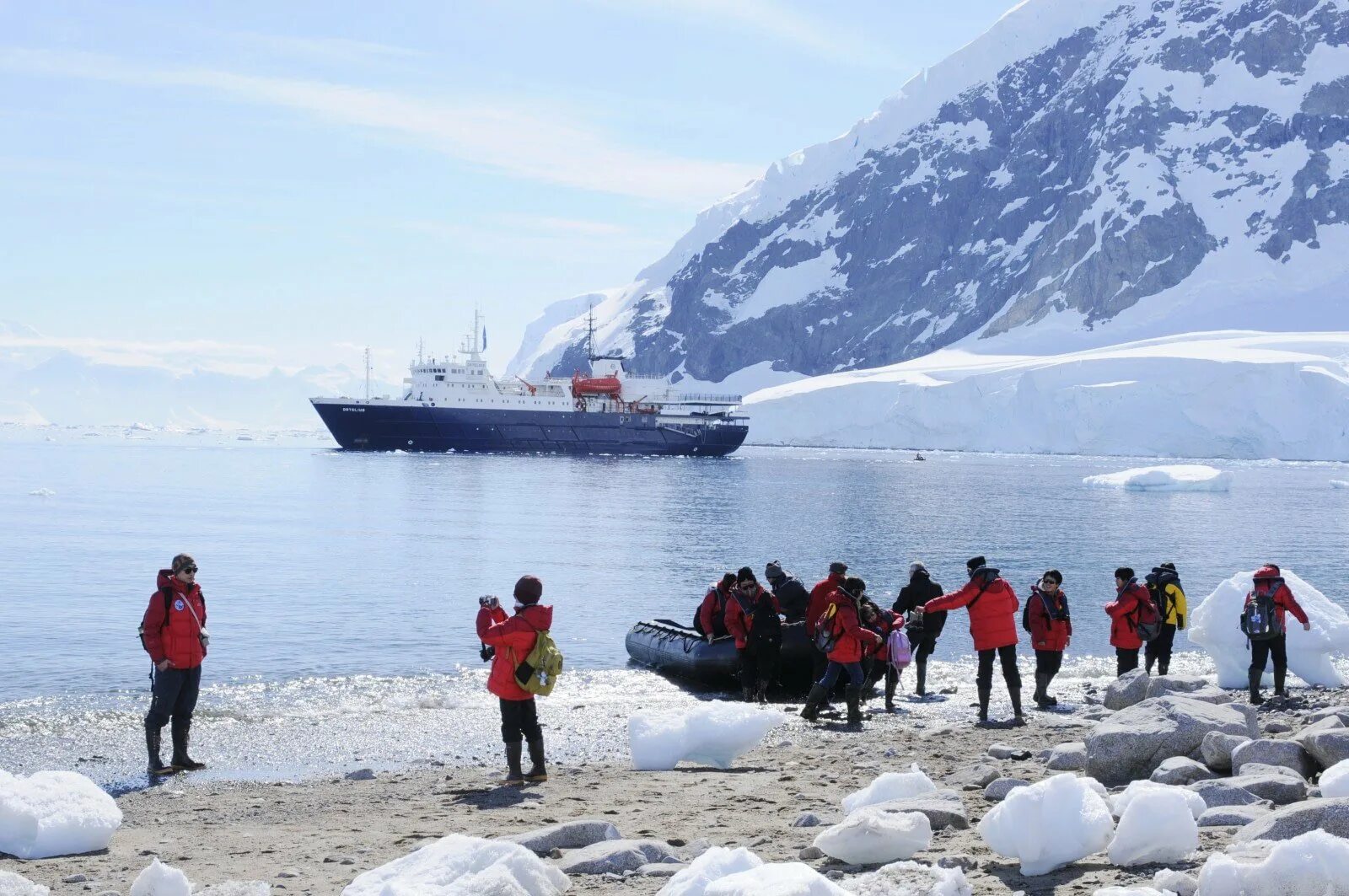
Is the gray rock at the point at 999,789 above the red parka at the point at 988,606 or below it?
below

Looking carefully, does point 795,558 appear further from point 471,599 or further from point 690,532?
point 471,599

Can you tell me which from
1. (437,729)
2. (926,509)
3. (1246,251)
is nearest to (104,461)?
(926,509)

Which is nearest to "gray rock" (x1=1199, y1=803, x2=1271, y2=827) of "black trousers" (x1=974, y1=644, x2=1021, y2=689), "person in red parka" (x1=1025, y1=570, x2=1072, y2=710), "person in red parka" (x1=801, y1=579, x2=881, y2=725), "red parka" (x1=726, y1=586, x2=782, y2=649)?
"person in red parka" (x1=801, y1=579, x2=881, y2=725)

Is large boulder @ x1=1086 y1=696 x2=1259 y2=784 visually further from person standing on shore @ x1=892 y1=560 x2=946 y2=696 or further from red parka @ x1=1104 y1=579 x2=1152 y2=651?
person standing on shore @ x1=892 y1=560 x2=946 y2=696

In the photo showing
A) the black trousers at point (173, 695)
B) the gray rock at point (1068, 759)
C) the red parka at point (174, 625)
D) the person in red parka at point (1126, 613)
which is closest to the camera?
the gray rock at point (1068, 759)

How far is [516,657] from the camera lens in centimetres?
919

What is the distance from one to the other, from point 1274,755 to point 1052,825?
2904 mm

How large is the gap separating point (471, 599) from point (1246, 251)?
631 feet

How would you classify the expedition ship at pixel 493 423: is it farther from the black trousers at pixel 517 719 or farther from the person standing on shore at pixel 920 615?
the black trousers at pixel 517 719

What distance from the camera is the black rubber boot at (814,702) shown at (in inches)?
502

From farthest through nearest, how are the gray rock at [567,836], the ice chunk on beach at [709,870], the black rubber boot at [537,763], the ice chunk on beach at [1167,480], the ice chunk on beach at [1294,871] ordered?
the ice chunk on beach at [1167,480], the black rubber boot at [537,763], the gray rock at [567,836], the ice chunk on beach at [709,870], the ice chunk on beach at [1294,871]

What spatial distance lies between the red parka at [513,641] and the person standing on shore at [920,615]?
21.0ft

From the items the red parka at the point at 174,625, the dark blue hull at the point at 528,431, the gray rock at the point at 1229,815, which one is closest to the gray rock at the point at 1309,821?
the gray rock at the point at 1229,815

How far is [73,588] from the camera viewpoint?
23.8 meters
